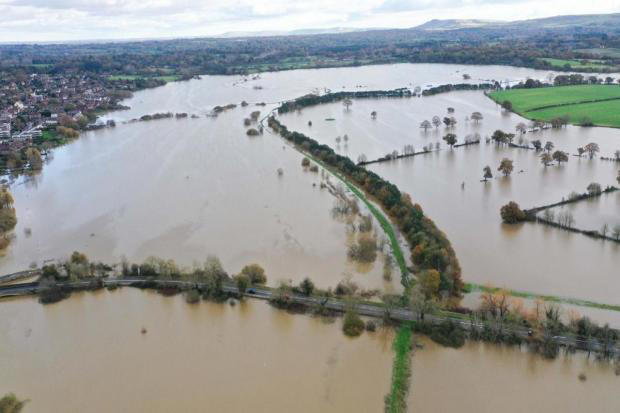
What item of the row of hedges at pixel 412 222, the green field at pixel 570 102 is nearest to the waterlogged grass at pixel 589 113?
the green field at pixel 570 102

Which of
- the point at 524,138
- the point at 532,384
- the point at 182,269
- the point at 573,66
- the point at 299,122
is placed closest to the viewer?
the point at 532,384

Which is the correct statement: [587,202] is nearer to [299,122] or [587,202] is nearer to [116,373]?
[116,373]

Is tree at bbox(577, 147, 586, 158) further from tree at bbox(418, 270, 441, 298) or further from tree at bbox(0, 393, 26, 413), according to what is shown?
tree at bbox(0, 393, 26, 413)

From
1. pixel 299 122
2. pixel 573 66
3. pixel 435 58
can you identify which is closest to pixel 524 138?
pixel 299 122

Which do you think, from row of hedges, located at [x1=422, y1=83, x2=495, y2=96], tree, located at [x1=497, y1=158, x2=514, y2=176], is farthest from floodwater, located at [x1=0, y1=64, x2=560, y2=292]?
row of hedges, located at [x1=422, y1=83, x2=495, y2=96]

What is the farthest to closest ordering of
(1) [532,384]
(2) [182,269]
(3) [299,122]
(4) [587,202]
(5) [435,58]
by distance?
(5) [435,58] < (3) [299,122] < (4) [587,202] < (2) [182,269] < (1) [532,384]
